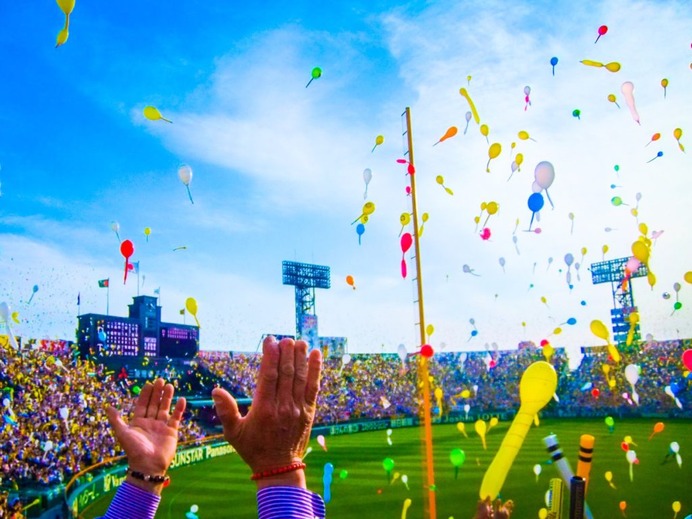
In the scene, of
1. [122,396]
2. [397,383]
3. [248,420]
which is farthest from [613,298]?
[248,420]

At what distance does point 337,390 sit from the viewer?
3516 cm

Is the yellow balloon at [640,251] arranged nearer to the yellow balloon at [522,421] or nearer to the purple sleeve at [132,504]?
the yellow balloon at [522,421]

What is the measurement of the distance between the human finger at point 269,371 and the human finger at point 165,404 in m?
0.79

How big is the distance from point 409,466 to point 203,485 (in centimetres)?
689

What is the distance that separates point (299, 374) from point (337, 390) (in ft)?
113

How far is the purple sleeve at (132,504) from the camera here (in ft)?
6.21

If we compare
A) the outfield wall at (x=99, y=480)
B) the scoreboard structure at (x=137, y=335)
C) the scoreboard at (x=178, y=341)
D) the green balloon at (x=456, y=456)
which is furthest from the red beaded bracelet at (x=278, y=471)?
the scoreboard at (x=178, y=341)

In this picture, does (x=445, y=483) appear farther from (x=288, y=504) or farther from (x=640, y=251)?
(x=288, y=504)

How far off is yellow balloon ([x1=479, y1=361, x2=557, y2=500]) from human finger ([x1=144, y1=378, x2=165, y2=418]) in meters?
1.23

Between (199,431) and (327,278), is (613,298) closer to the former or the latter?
(327,278)

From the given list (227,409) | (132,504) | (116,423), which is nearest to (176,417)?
(116,423)

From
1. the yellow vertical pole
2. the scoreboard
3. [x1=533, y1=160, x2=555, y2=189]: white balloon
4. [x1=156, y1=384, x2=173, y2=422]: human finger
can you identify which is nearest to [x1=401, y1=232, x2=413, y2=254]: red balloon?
the yellow vertical pole

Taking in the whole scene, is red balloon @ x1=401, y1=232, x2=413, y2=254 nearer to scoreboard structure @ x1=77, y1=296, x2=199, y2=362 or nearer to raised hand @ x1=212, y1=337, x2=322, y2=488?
raised hand @ x1=212, y1=337, x2=322, y2=488

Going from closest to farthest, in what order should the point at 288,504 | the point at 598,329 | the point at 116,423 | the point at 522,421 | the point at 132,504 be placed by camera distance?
the point at 288,504, the point at 522,421, the point at 132,504, the point at 116,423, the point at 598,329
